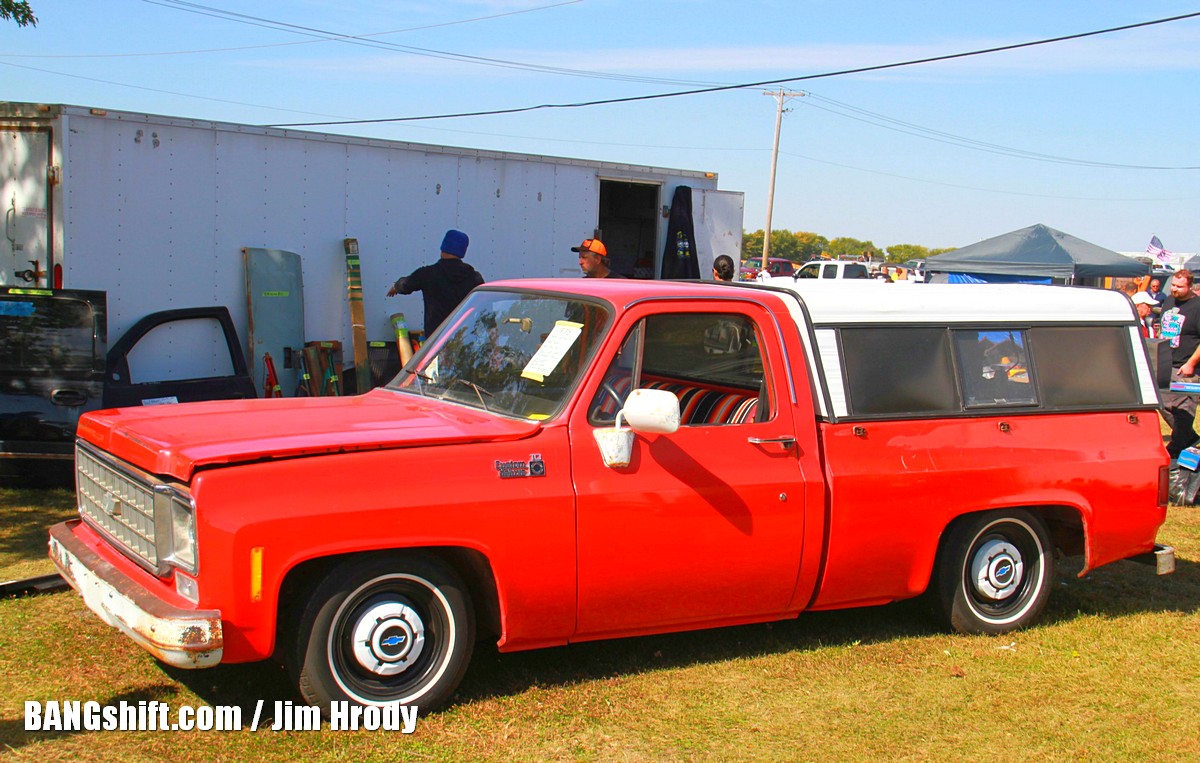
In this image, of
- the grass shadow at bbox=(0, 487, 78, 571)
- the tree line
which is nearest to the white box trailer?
the grass shadow at bbox=(0, 487, 78, 571)

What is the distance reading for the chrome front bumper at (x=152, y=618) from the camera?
3787 mm

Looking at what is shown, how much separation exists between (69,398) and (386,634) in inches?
202

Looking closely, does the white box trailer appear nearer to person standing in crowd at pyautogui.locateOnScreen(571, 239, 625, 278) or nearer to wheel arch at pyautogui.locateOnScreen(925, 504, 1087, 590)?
person standing in crowd at pyautogui.locateOnScreen(571, 239, 625, 278)

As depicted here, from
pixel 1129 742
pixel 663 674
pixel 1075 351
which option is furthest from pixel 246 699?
pixel 1075 351

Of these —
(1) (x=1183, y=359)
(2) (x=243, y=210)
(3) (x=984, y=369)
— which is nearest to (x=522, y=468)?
(3) (x=984, y=369)

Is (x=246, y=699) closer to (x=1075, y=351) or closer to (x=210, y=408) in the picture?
(x=210, y=408)

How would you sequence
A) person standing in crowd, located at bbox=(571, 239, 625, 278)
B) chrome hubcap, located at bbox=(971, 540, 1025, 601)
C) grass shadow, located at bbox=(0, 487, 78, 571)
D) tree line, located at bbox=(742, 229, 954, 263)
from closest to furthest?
chrome hubcap, located at bbox=(971, 540, 1025, 601), grass shadow, located at bbox=(0, 487, 78, 571), person standing in crowd, located at bbox=(571, 239, 625, 278), tree line, located at bbox=(742, 229, 954, 263)

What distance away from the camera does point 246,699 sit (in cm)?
448

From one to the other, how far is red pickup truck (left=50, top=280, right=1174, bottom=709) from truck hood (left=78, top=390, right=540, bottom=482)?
Answer: 0.02 m

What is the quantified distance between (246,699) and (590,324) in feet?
6.88

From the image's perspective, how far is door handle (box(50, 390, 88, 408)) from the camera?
26.8 feet

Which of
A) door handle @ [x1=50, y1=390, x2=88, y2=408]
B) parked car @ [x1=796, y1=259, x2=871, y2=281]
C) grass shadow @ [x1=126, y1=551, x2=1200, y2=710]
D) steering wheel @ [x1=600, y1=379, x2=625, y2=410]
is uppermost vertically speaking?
parked car @ [x1=796, y1=259, x2=871, y2=281]

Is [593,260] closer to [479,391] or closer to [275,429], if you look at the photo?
[479,391]

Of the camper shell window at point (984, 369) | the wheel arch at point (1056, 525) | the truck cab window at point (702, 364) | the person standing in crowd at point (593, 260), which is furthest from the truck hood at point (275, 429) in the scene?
the person standing in crowd at point (593, 260)
